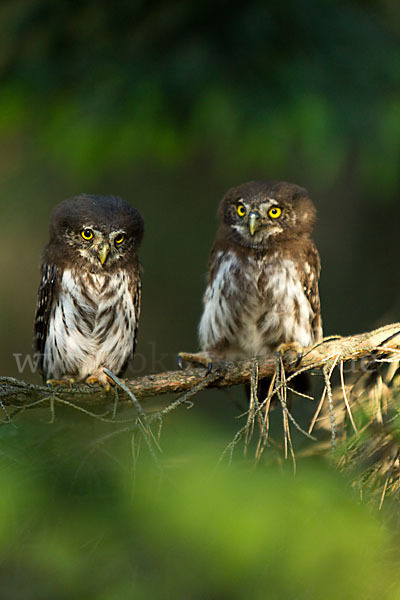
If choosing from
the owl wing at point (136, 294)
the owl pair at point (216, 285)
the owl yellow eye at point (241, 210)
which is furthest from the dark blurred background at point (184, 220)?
the owl yellow eye at point (241, 210)

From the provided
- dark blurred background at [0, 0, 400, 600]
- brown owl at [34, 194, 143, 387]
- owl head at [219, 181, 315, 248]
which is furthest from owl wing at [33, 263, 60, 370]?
owl head at [219, 181, 315, 248]

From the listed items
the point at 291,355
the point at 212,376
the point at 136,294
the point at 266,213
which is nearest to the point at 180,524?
the point at 212,376

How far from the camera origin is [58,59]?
16.5ft

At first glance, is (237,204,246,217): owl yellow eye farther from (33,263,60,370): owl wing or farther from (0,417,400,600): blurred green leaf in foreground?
(0,417,400,600): blurred green leaf in foreground

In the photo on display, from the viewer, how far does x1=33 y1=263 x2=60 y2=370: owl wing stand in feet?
13.6

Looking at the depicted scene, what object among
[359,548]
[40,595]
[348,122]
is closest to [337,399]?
[359,548]

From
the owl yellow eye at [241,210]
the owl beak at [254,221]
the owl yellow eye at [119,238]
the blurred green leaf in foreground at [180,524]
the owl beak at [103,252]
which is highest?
the owl yellow eye at [241,210]

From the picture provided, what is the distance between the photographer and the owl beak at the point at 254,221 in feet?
13.6

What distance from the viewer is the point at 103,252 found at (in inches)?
154

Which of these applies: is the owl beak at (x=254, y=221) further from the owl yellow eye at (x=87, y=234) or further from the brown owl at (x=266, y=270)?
the owl yellow eye at (x=87, y=234)

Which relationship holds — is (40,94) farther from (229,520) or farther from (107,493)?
(229,520)

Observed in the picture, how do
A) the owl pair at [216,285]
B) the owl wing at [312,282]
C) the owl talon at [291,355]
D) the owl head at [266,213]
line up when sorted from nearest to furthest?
the owl talon at [291,355], the owl pair at [216,285], the owl head at [266,213], the owl wing at [312,282]

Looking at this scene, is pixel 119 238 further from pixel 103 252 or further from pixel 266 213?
pixel 266 213

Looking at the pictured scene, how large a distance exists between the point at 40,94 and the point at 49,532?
314cm
